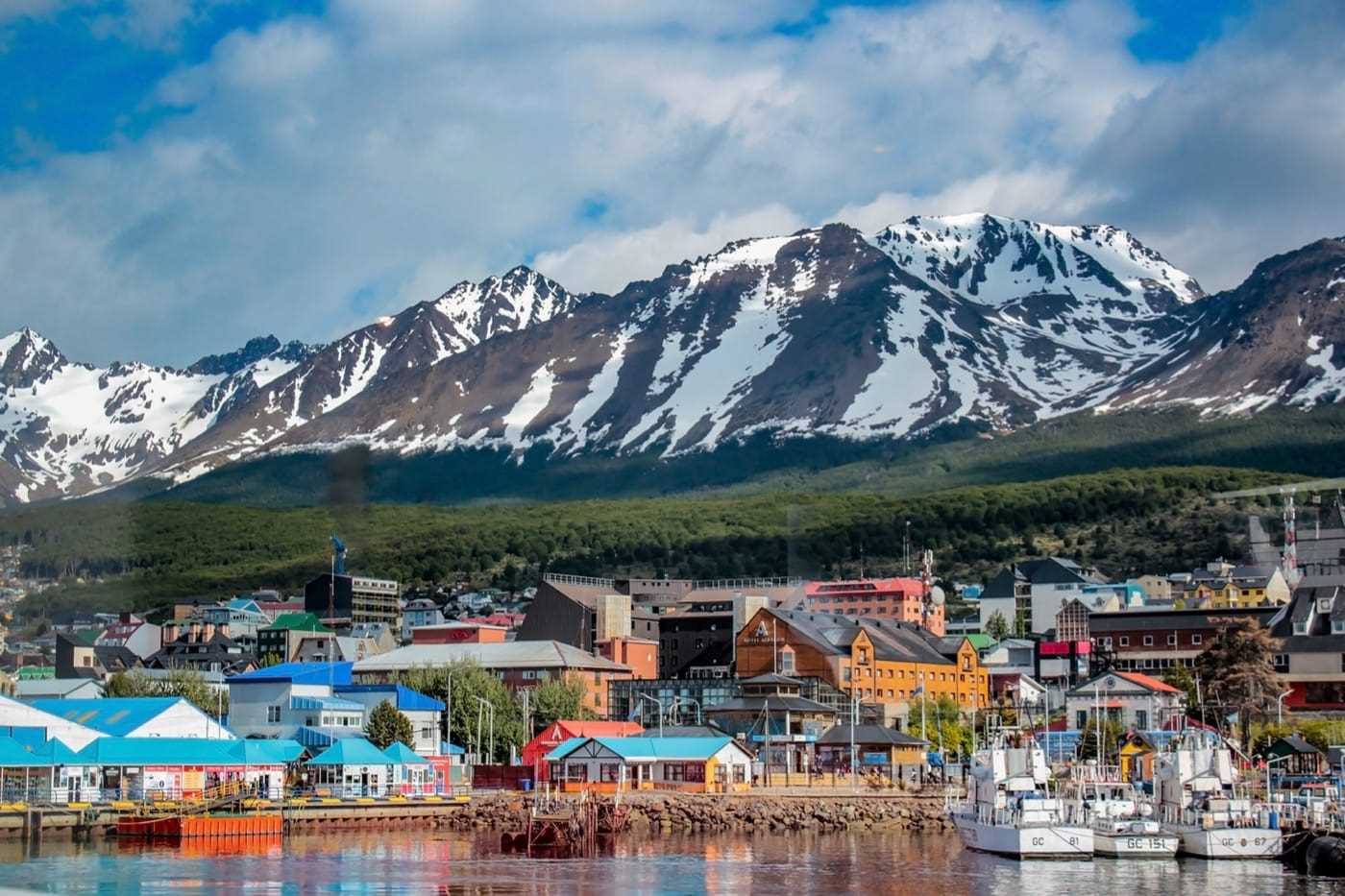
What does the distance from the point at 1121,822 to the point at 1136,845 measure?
2110 millimetres

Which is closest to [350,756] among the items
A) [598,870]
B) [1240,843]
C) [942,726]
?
[598,870]

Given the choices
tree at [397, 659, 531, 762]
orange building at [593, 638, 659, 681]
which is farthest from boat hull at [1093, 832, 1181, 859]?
orange building at [593, 638, 659, 681]

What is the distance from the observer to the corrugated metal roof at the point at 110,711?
82.1m

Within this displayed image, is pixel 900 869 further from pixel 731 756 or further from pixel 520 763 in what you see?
pixel 520 763

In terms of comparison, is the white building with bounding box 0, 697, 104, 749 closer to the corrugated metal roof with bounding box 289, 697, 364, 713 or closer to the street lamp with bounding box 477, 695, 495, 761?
the corrugated metal roof with bounding box 289, 697, 364, 713

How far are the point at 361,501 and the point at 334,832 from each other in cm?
6953

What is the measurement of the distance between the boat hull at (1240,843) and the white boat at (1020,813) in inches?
169

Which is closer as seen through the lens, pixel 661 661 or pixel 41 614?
pixel 661 661

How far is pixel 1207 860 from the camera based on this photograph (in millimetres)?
67625

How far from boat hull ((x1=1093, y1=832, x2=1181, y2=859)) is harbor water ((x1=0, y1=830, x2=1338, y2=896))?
826 millimetres

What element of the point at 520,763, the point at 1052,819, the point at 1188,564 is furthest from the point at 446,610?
the point at 1052,819

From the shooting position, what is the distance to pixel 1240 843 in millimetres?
67500

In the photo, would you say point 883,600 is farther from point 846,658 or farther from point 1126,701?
point 1126,701

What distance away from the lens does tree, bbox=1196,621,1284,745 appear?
105m
